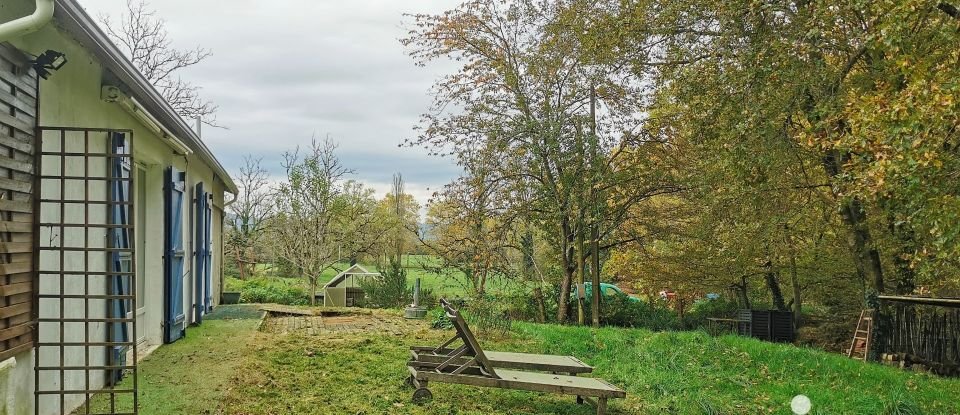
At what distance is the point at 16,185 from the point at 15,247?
1.17 feet

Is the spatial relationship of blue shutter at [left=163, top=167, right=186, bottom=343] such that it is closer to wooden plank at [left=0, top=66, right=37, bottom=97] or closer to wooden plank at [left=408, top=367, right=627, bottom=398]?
wooden plank at [left=408, top=367, right=627, bottom=398]

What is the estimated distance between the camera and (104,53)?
14.1 ft

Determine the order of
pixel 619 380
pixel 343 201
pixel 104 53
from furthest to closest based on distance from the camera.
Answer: pixel 343 201 → pixel 619 380 → pixel 104 53

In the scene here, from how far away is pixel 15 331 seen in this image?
152 inches

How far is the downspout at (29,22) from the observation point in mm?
3438

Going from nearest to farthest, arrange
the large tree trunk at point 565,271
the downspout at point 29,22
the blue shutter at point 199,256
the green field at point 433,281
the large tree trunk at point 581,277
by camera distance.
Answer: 1. the downspout at point 29,22
2. the blue shutter at point 199,256
3. the green field at point 433,281
4. the large tree trunk at point 581,277
5. the large tree trunk at point 565,271

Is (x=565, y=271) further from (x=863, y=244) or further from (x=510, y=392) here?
(x=510, y=392)

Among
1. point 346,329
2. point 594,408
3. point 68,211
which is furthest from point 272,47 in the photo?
point 594,408

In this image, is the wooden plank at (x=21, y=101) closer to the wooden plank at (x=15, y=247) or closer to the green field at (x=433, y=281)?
the wooden plank at (x=15, y=247)

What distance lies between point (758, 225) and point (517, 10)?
25.3 feet

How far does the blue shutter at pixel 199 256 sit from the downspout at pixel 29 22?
7.15 meters

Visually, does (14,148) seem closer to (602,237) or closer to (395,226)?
(602,237)

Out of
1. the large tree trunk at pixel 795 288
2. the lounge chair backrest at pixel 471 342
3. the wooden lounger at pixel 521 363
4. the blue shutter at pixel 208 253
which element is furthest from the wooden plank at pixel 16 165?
the large tree trunk at pixel 795 288

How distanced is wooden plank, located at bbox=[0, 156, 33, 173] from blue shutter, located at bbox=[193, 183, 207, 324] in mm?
6359
